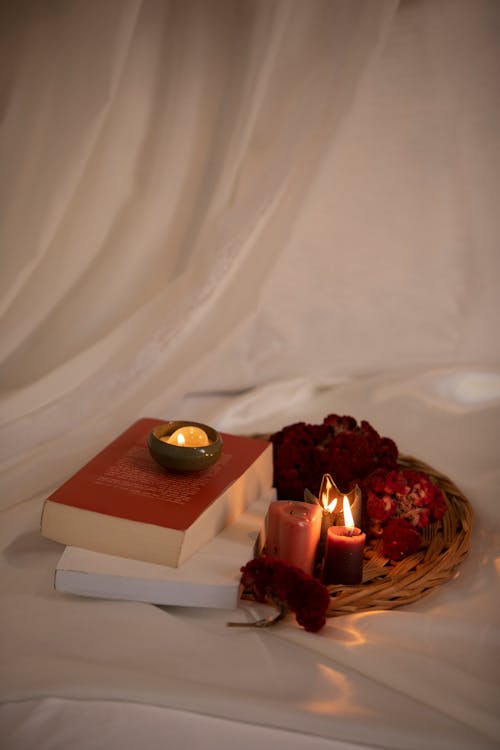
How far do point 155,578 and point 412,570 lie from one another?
341 millimetres

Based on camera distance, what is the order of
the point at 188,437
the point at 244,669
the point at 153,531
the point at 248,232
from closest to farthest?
1. the point at 244,669
2. the point at 153,531
3. the point at 188,437
4. the point at 248,232

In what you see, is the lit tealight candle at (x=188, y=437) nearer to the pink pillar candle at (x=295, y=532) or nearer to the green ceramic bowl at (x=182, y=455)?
the green ceramic bowl at (x=182, y=455)

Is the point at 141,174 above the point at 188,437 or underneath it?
above

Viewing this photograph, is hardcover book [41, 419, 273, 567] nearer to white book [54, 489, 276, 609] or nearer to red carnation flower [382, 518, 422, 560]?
white book [54, 489, 276, 609]

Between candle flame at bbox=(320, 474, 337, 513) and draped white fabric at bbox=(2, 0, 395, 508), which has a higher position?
draped white fabric at bbox=(2, 0, 395, 508)

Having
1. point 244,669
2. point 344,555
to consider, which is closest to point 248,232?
point 344,555

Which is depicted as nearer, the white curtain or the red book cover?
the red book cover

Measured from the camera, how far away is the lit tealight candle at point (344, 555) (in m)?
0.95

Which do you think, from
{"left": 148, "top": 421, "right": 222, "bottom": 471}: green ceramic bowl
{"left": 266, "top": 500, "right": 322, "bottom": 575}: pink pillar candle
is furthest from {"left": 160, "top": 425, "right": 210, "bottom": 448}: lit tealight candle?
{"left": 266, "top": 500, "right": 322, "bottom": 575}: pink pillar candle

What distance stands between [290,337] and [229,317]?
189 millimetres

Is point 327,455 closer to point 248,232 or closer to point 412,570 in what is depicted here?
point 412,570

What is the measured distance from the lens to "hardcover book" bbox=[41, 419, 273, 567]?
940 millimetres

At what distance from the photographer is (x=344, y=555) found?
0.95 metres

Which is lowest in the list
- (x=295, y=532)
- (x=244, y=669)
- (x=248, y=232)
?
(x=244, y=669)
